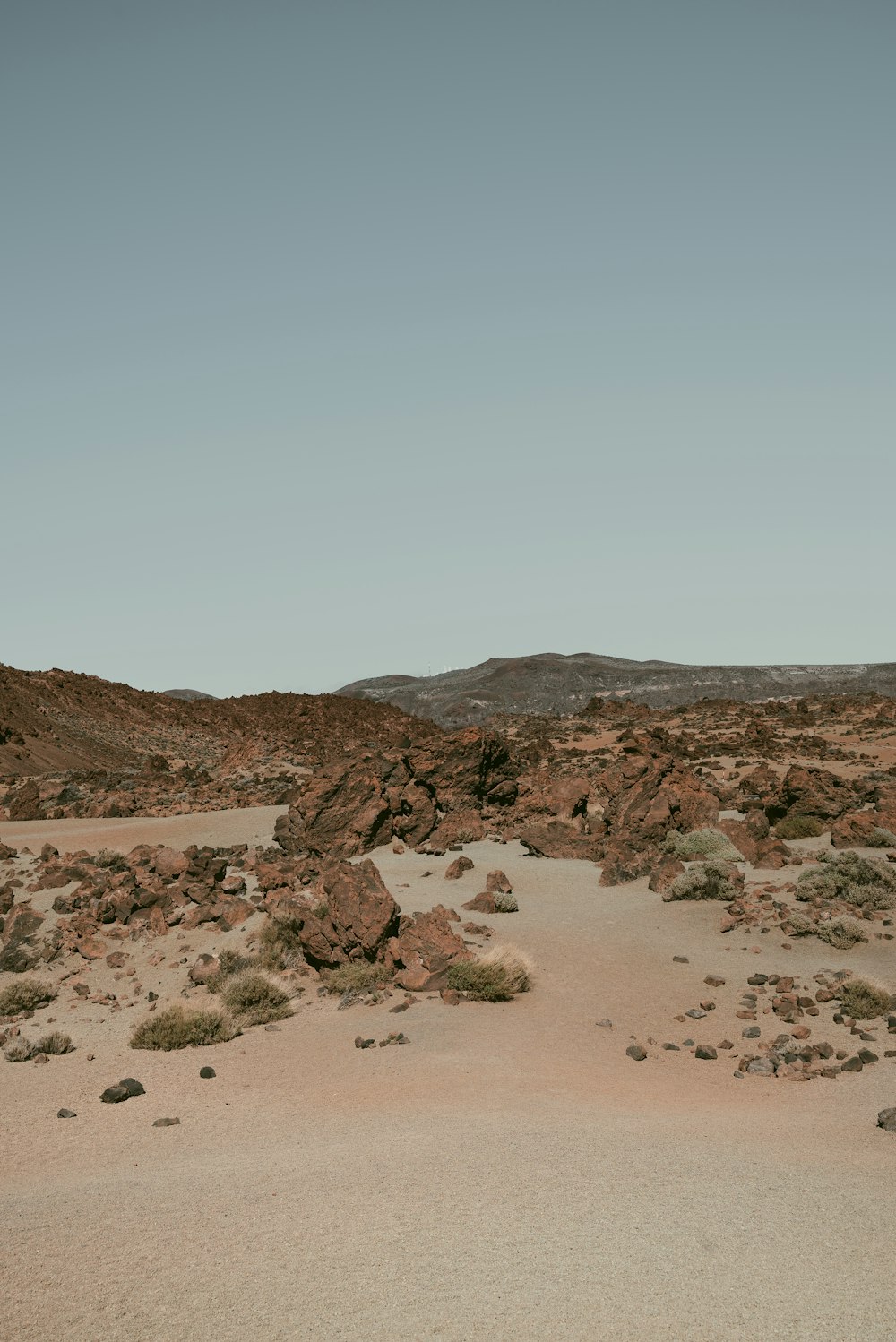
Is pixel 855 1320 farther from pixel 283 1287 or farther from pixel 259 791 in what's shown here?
pixel 259 791

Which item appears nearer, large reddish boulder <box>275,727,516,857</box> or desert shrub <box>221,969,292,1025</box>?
desert shrub <box>221,969,292,1025</box>

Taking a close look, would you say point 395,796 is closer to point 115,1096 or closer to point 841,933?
point 841,933

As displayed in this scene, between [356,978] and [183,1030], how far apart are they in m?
2.69

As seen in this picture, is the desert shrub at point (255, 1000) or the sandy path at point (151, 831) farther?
the sandy path at point (151, 831)

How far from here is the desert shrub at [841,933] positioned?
49.0ft

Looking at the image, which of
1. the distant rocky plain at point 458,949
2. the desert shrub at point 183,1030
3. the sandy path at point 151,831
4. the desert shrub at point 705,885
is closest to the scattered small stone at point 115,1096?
the distant rocky plain at point 458,949

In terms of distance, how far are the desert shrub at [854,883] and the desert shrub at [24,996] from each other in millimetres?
12243

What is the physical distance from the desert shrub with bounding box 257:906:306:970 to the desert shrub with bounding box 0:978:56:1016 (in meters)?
3.14

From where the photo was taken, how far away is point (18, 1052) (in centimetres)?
1191

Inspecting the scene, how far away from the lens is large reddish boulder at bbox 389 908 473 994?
13.9m

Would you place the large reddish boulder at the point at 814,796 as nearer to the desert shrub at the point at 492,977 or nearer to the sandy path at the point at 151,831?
the desert shrub at the point at 492,977

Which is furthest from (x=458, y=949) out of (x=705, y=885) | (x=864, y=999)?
(x=705, y=885)

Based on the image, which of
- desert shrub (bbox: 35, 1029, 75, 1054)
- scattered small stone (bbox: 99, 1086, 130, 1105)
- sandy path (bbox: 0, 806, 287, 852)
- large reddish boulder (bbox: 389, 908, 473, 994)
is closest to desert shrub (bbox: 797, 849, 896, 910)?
large reddish boulder (bbox: 389, 908, 473, 994)

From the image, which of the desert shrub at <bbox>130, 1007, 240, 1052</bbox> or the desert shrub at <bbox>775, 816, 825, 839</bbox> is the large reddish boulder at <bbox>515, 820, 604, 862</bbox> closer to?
the desert shrub at <bbox>775, 816, 825, 839</bbox>
